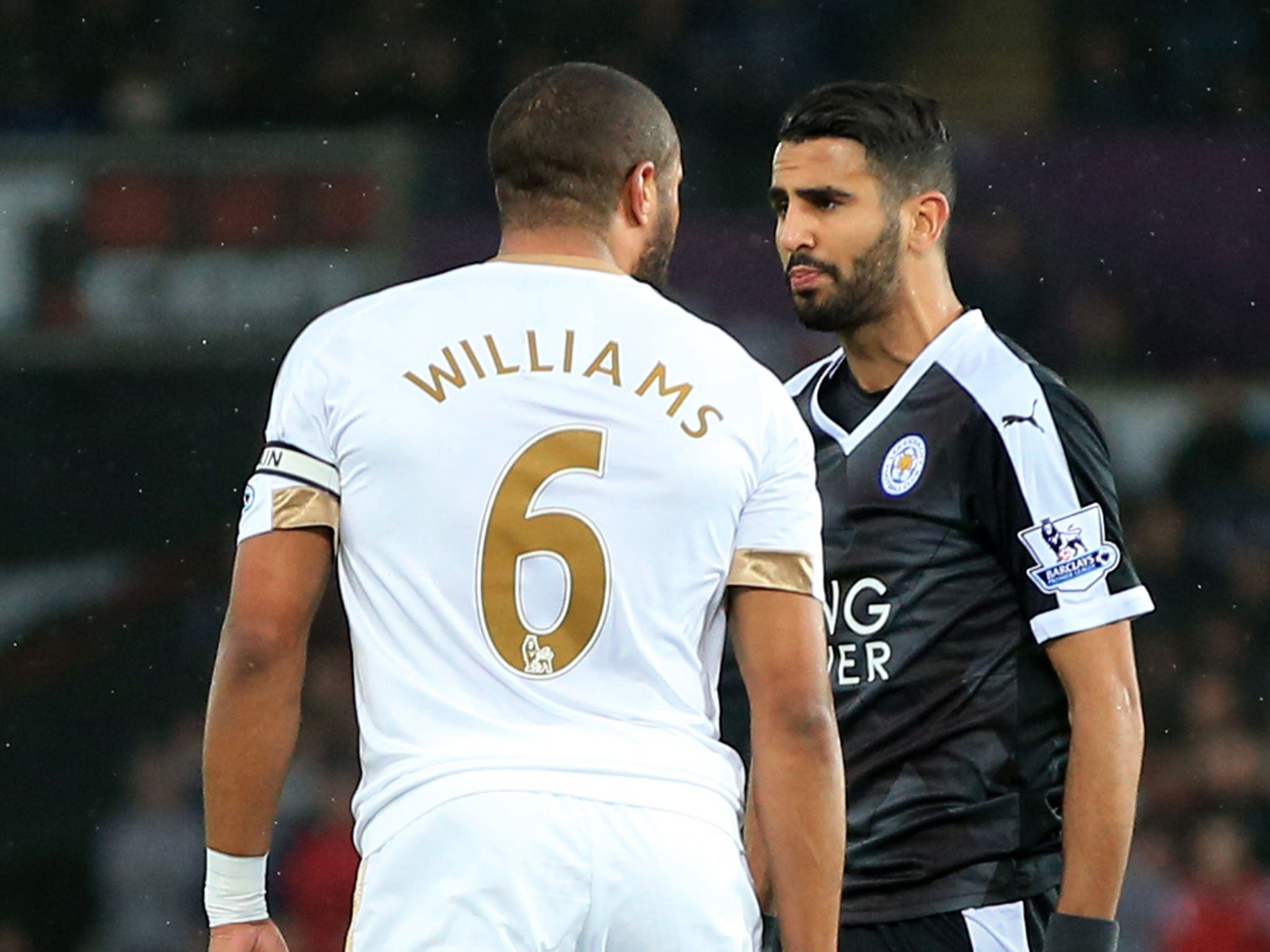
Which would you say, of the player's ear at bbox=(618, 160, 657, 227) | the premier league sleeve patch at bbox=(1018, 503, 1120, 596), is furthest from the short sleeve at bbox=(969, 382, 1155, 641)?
the player's ear at bbox=(618, 160, 657, 227)

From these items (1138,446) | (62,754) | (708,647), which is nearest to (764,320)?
(1138,446)

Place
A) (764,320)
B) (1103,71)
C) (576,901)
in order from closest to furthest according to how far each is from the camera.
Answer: (576,901) < (764,320) < (1103,71)

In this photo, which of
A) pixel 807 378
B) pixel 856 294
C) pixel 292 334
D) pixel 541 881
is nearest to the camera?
pixel 541 881

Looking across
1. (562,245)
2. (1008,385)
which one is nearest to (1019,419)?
(1008,385)

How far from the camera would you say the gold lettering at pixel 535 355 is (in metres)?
1.97

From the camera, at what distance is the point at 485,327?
1.98m

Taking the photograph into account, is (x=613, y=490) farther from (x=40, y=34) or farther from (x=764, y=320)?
(x=40, y=34)

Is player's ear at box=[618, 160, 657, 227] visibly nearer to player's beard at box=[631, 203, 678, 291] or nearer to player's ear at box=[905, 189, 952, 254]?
player's beard at box=[631, 203, 678, 291]

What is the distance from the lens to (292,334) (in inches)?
254

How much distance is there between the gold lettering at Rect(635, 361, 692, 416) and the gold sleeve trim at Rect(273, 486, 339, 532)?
1.03 feet

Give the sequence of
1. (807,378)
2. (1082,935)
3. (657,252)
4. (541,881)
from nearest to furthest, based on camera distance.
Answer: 1. (541,881)
2. (657,252)
3. (1082,935)
4. (807,378)

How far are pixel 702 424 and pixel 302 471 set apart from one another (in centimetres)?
38

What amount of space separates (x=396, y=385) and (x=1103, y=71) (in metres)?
5.55

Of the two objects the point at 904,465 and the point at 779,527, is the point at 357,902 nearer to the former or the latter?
the point at 779,527
